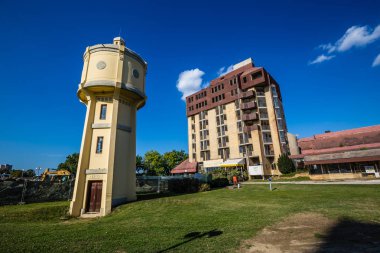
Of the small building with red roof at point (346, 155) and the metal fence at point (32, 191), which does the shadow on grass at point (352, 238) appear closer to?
the metal fence at point (32, 191)

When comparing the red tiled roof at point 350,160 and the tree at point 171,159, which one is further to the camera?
the tree at point 171,159

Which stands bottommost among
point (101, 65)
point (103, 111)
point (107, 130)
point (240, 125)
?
point (107, 130)

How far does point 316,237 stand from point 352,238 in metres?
1.10

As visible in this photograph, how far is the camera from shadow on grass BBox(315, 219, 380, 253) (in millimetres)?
6021

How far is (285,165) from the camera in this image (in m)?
40.6

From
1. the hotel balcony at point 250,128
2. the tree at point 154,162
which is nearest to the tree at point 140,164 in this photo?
the tree at point 154,162

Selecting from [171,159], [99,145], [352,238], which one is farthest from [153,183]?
[171,159]

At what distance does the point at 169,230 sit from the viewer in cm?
953

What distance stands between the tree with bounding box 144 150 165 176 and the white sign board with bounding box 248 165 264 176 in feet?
111

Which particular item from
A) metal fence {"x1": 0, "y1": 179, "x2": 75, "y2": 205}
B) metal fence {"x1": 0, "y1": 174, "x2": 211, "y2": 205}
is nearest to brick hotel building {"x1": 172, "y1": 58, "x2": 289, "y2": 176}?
metal fence {"x1": 0, "y1": 174, "x2": 211, "y2": 205}

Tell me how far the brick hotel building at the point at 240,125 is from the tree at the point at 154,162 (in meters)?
12.6

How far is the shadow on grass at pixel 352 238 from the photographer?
19.8 ft

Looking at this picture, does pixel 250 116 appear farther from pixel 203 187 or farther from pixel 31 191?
pixel 31 191

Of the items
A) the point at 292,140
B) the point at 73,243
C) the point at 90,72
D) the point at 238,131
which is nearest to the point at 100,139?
the point at 90,72
